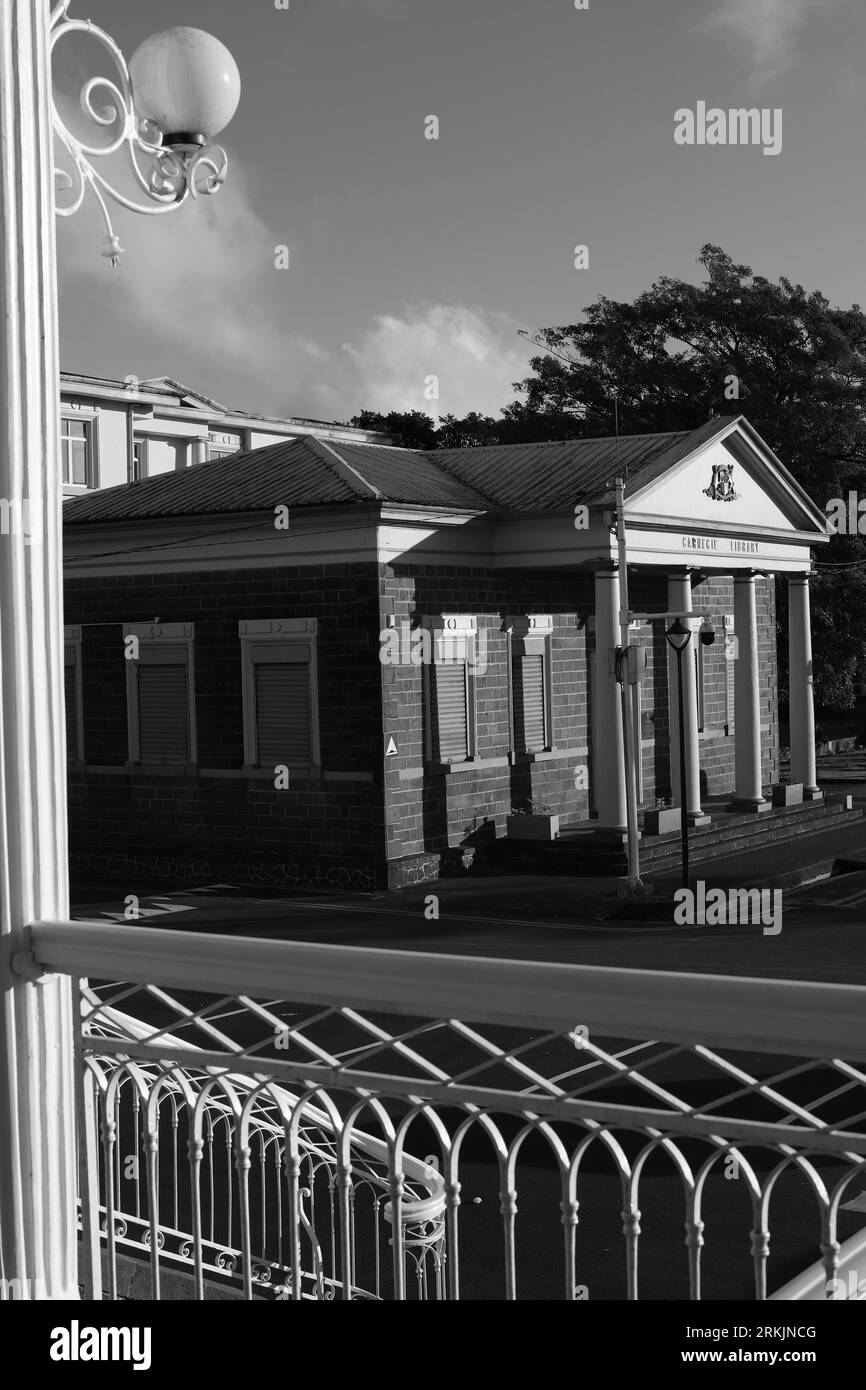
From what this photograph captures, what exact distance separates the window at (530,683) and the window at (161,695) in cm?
453

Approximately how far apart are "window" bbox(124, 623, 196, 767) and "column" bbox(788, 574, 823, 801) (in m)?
10.4

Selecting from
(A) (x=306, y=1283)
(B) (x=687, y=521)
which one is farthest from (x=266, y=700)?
(A) (x=306, y=1283)

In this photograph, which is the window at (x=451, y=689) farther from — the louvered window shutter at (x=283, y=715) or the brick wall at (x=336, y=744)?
the louvered window shutter at (x=283, y=715)

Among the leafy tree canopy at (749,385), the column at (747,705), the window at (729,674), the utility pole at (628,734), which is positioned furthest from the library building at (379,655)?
the leafy tree canopy at (749,385)

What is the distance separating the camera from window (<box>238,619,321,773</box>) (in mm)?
19969

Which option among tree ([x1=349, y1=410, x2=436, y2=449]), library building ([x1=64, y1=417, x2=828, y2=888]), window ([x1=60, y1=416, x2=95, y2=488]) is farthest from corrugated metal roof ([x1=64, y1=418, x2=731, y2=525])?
tree ([x1=349, y1=410, x2=436, y2=449])

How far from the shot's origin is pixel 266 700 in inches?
806

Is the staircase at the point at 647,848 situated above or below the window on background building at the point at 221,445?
below

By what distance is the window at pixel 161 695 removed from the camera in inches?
837

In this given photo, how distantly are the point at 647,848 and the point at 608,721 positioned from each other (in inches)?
69.6

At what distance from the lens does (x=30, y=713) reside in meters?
3.39

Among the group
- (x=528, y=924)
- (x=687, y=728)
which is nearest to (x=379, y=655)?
(x=528, y=924)

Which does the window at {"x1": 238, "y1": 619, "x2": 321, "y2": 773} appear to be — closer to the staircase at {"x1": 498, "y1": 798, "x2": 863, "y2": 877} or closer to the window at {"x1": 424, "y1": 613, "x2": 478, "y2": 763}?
the window at {"x1": 424, "y1": 613, "x2": 478, "y2": 763}
